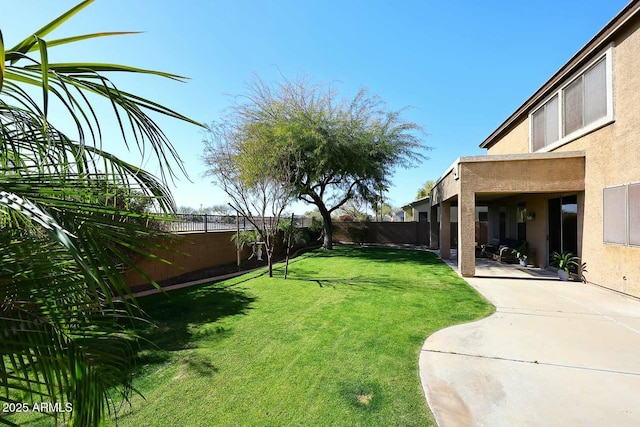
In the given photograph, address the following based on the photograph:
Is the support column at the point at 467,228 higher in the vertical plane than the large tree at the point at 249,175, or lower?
lower

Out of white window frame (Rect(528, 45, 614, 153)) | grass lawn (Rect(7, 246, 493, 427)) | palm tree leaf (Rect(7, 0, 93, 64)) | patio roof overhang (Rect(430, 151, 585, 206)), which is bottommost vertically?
grass lawn (Rect(7, 246, 493, 427))

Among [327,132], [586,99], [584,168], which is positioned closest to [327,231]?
[327,132]

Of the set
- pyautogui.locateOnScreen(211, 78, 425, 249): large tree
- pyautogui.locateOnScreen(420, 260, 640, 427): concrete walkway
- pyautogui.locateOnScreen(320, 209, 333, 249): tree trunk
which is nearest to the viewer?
pyautogui.locateOnScreen(420, 260, 640, 427): concrete walkway

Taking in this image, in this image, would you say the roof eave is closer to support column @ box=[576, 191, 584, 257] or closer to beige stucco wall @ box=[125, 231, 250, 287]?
support column @ box=[576, 191, 584, 257]

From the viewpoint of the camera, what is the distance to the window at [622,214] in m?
6.85

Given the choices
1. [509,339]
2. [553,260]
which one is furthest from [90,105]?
[553,260]

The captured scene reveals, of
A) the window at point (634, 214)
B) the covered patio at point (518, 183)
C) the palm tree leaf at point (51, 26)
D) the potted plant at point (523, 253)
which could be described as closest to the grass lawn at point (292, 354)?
the palm tree leaf at point (51, 26)

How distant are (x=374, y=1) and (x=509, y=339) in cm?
934

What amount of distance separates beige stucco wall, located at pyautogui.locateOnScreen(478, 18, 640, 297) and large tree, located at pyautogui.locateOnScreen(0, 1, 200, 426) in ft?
32.1

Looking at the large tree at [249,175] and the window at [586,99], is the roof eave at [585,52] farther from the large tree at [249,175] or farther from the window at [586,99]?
the large tree at [249,175]

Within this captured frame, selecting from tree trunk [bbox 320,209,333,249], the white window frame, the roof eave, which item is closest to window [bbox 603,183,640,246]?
the white window frame

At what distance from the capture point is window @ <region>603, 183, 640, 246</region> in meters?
6.85

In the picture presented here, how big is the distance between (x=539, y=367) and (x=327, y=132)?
13.7m

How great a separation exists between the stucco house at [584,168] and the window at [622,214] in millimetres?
23
